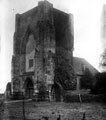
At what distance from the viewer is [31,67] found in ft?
114

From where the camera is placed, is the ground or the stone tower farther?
the stone tower

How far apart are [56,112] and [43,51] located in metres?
16.5

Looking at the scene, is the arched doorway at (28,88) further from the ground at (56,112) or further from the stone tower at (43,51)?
the ground at (56,112)

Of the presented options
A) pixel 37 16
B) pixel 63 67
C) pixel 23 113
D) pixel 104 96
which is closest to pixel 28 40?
pixel 37 16

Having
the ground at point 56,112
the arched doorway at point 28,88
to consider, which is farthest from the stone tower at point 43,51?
the ground at point 56,112

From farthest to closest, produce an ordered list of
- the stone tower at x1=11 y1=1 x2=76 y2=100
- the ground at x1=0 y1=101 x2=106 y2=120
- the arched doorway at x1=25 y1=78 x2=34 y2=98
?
the arched doorway at x1=25 y1=78 x2=34 y2=98
the stone tower at x1=11 y1=1 x2=76 y2=100
the ground at x1=0 y1=101 x2=106 y2=120

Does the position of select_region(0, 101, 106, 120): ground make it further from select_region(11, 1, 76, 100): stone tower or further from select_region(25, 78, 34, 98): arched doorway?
select_region(25, 78, 34, 98): arched doorway

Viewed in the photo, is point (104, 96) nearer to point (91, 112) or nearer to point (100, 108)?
point (100, 108)

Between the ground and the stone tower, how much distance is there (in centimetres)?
1178

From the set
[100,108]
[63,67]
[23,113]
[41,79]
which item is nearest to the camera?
[23,113]

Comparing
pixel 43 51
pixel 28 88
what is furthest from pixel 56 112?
pixel 28 88

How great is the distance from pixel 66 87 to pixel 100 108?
15.9 metres

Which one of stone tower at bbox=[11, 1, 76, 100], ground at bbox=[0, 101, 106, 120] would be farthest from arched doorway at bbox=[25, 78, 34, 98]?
ground at bbox=[0, 101, 106, 120]

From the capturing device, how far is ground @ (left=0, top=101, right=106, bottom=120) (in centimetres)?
1545
